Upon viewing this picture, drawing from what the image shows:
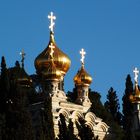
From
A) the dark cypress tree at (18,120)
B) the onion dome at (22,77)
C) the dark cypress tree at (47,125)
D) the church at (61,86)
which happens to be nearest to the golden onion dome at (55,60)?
the church at (61,86)

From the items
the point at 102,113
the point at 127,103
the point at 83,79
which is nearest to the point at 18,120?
the point at 83,79

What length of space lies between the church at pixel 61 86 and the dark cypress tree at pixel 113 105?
821cm

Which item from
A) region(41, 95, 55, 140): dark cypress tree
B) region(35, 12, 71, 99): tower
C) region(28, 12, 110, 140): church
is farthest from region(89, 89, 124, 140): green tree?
region(41, 95, 55, 140): dark cypress tree

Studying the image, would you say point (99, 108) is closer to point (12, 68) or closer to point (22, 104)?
point (12, 68)

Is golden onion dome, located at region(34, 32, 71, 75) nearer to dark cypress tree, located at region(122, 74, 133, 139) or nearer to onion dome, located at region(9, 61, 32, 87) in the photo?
onion dome, located at region(9, 61, 32, 87)

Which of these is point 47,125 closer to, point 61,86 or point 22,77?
point 61,86

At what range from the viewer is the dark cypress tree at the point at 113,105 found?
5600 cm

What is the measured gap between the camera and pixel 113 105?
57375 millimetres

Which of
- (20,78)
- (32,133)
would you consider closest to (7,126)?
(32,133)

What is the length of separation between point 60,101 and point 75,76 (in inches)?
192

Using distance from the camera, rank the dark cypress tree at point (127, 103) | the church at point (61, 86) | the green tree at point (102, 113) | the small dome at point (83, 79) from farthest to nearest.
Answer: the dark cypress tree at point (127, 103) < the small dome at point (83, 79) < the green tree at point (102, 113) < the church at point (61, 86)

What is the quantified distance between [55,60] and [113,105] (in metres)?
12.0

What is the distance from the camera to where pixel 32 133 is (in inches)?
1227

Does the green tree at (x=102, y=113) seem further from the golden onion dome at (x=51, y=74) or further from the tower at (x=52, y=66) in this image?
the golden onion dome at (x=51, y=74)
